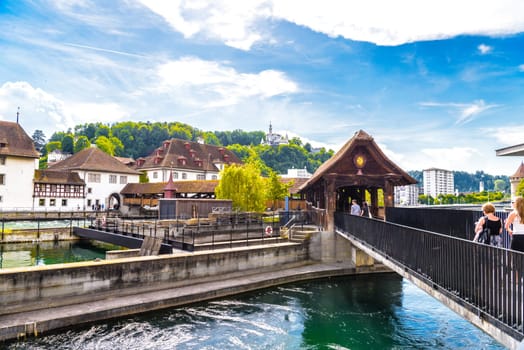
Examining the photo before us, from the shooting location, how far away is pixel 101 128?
138m

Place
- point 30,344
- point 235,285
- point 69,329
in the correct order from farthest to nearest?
point 235,285 → point 69,329 → point 30,344

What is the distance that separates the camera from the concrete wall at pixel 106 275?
11.4 meters

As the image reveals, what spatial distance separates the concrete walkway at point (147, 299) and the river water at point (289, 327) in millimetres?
283

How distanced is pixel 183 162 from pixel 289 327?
2273 inches

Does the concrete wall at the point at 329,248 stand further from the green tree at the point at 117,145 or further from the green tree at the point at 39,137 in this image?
the green tree at the point at 39,137

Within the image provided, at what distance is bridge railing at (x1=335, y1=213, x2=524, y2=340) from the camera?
18.0 ft

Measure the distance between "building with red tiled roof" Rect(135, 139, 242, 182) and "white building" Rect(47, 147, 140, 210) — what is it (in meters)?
6.15

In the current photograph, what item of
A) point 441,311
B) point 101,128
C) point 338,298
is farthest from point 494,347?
point 101,128

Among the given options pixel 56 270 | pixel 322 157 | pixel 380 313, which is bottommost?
pixel 380 313

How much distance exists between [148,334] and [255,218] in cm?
1996

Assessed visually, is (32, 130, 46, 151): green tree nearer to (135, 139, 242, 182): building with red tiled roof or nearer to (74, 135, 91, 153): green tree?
(74, 135, 91, 153): green tree

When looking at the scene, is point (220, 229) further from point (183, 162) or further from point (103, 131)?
point (103, 131)

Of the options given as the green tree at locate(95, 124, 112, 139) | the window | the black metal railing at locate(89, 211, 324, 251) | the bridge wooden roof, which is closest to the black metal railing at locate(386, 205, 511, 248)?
the bridge wooden roof

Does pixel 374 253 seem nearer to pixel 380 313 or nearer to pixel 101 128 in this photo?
pixel 380 313
